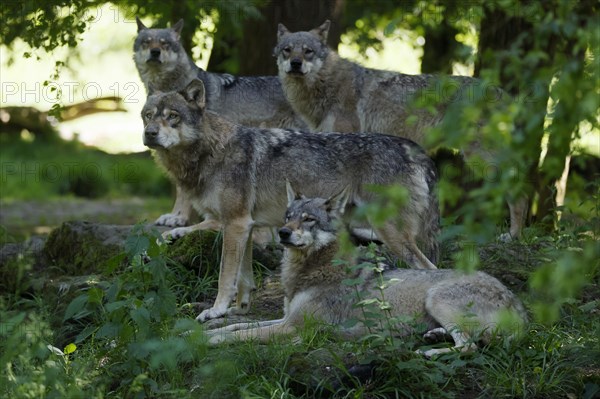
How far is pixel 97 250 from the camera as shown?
860 cm

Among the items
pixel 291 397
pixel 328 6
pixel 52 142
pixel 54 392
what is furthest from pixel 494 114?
pixel 52 142

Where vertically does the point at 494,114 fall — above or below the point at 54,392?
above

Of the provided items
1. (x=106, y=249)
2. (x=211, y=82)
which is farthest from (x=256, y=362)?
(x=211, y=82)

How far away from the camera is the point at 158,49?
9.66m

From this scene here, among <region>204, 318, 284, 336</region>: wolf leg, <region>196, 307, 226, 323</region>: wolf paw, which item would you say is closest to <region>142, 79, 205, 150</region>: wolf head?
<region>196, 307, 226, 323</region>: wolf paw

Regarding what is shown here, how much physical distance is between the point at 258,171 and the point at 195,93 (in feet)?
2.76

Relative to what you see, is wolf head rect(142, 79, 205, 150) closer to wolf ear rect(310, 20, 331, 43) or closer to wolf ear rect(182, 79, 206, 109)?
wolf ear rect(182, 79, 206, 109)

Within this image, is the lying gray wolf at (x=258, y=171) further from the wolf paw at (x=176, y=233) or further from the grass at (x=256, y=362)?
the grass at (x=256, y=362)

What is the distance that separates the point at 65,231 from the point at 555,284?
6330 millimetres

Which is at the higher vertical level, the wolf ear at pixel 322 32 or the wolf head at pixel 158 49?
the wolf ear at pixel 322 32

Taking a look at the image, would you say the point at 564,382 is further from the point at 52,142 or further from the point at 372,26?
the point at 52,142

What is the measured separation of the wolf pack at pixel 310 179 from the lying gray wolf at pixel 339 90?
13mm

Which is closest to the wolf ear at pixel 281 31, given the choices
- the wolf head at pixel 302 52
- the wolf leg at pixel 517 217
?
the wolf head at pixel 302 52

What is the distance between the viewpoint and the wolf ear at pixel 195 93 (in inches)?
300
